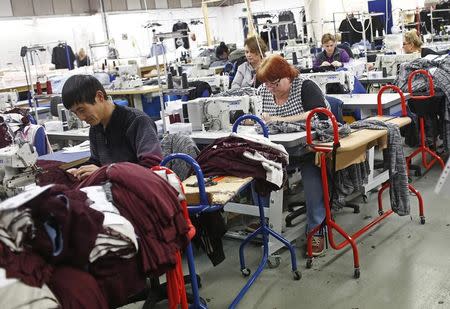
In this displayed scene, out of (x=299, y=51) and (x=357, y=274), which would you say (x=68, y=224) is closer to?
(x=357, y=274)

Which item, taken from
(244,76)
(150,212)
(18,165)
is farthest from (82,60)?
(150,212)

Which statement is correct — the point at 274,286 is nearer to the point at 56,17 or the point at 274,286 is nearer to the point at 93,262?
the point at 93,262

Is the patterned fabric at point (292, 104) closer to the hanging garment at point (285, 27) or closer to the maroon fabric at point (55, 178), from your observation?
the maroon fabric at point (55, 178)

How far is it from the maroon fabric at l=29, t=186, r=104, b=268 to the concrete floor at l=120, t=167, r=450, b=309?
161 centimetres

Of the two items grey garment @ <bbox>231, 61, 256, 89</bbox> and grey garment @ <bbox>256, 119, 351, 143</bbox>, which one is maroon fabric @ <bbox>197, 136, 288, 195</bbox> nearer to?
grey garment @ <bbox>256, 119, 351, 143</bbox>

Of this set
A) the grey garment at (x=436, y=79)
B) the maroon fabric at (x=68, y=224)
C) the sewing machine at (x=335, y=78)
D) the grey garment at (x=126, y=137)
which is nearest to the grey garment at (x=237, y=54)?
the sewing machine at (x=335, y=78)

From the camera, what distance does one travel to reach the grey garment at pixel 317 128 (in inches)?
133

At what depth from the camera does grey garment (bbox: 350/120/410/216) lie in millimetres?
3488

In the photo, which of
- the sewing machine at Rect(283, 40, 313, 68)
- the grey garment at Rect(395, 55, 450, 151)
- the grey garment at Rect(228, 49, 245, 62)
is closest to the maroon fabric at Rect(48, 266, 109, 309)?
the grey garment at Rect(395, 55, 450, 151)

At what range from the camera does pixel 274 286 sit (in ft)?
10.4

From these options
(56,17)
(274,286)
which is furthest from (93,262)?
(56,17)

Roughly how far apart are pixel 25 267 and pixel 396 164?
265cm

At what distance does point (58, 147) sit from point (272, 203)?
269cm

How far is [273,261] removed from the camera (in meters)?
3.42
